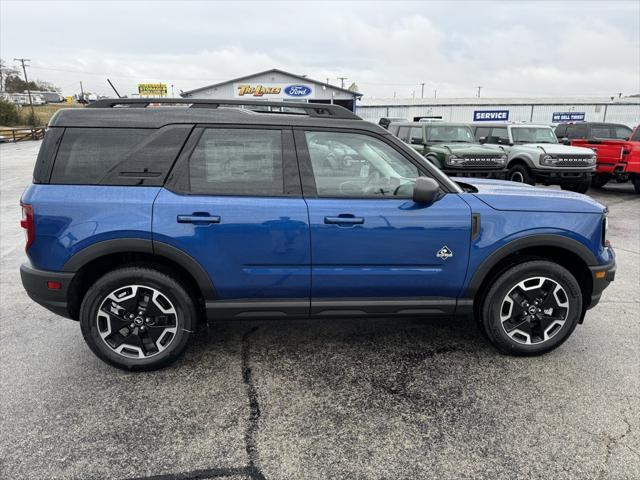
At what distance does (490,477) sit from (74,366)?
9.47 ft

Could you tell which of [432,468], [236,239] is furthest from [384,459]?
[236,239]

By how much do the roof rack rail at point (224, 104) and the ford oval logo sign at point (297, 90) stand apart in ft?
112

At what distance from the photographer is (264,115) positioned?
328cm

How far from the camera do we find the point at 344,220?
3145mm

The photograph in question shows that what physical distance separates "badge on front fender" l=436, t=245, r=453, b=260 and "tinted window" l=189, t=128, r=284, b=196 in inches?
46.1

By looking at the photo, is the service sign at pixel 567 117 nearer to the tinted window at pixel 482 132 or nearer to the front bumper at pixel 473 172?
the tinted window at pixel 482 132

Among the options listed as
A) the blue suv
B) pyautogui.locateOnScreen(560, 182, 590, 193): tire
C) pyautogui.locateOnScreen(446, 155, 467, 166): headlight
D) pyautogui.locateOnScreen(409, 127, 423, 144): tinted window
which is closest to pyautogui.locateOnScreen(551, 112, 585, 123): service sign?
pyautogui.locateOnScreen(560, 182, 590, 193): tire

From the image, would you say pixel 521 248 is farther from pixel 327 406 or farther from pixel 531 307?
pixel 327 406

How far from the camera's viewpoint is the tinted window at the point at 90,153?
309cm

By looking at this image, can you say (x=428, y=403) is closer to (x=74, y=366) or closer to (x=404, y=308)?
(x=404, y=308)

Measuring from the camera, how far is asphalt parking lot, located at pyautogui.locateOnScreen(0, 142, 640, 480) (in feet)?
8.06

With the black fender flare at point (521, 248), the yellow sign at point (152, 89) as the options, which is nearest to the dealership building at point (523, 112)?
the yellow sign at point (152, 89)

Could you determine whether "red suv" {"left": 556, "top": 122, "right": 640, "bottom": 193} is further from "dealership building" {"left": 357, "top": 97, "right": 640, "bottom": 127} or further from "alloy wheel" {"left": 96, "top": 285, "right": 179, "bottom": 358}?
"dealership building" {"left": 357, "top": 97, "right": 640, "bottom": 127}

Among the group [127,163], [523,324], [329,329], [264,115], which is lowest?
[329,329]
